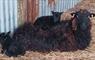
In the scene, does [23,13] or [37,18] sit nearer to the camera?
[23,13]

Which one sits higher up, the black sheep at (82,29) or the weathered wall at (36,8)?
the weathered wall at (36,8)

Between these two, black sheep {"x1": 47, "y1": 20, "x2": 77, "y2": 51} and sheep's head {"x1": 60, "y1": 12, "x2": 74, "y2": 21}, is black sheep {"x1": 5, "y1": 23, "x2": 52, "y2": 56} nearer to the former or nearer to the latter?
black sheep {"x1": 47, "y1": 20, "x2": 77, "y2": 51}

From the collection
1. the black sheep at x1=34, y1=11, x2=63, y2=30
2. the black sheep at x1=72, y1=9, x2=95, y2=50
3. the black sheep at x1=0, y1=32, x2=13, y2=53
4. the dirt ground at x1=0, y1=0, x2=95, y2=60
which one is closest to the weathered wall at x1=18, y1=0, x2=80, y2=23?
the black sheep at x1=34, y1=11, x2=63, y2=30

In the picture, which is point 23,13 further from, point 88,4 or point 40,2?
point 88,4

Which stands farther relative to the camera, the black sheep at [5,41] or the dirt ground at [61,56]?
the black sheep at [5,41]

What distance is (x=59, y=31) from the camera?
29.6 feet

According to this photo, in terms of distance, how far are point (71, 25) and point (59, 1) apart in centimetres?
369

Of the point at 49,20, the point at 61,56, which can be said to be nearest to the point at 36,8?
the point at 49,20

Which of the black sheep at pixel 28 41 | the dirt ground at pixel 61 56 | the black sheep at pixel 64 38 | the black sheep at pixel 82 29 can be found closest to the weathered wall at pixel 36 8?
the black sheep at pixel 28 41

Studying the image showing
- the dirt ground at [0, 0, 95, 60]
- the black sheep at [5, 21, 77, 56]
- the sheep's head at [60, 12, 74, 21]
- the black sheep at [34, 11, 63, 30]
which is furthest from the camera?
the sheep's head at [60, 12, 74, 21]

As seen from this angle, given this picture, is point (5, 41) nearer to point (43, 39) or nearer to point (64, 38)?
point (43, 39)

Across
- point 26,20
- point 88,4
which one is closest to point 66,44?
point 26,20

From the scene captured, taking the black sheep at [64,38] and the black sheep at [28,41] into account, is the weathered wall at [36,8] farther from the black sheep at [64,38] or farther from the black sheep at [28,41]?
the black sheep at [64,38]

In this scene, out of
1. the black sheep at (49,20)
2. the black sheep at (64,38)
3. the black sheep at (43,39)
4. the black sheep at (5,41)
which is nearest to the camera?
the black sheep at (5,41)
